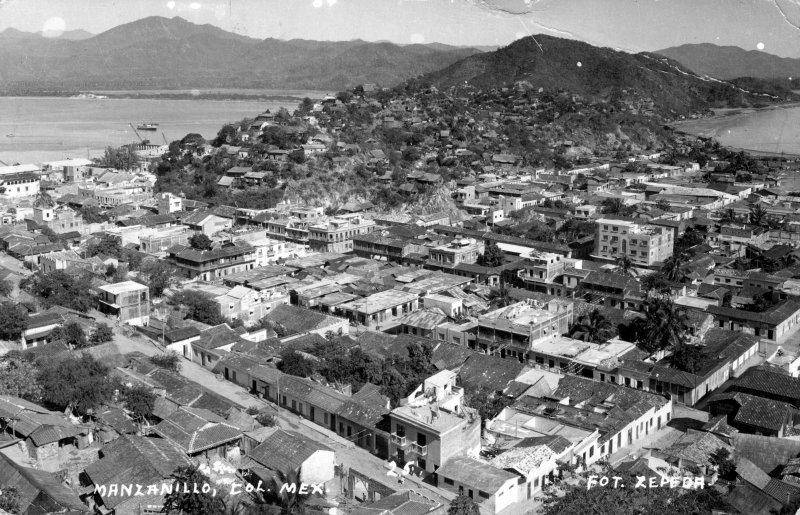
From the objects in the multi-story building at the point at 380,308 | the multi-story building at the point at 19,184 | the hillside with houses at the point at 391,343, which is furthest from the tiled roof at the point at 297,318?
the multi-story building at the point at 19,184

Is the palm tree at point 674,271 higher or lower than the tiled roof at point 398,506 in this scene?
higher

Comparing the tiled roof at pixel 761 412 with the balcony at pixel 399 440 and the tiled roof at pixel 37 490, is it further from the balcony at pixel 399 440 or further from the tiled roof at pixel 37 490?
the tiled roof at pixel 37 490

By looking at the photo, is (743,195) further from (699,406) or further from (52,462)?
(52,462)

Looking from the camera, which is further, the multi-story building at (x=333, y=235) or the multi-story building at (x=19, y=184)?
the multi-story building at (x=19, y=184)

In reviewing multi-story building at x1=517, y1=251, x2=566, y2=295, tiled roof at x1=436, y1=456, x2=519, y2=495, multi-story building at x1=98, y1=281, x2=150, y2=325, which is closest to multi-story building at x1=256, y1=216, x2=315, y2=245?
multi-story building at x1=517, y1=251, x2=566, y2=295

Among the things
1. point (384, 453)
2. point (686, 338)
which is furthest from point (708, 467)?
point (686, 338)

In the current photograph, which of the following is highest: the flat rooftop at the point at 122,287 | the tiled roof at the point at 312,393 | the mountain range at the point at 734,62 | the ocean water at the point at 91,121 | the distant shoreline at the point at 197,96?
the mountain range at the point at 734,62

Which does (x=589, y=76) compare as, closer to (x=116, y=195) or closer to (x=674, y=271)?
(x=116, y=195)

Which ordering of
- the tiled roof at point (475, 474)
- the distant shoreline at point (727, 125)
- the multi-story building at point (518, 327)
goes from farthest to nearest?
the distant shoreline at point (727, 125)
the multi-story building at point (518, 327)
the tiled roof at point (475, 474)
